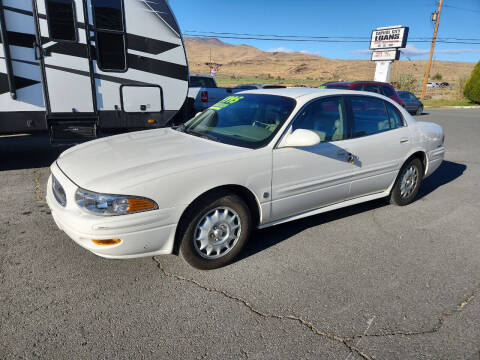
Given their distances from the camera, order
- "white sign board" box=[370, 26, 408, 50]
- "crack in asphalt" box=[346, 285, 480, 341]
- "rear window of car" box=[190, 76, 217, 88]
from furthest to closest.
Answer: "white sign board" box=[370, 26, 408, 50] < "rear window of car" box=[190, 76, 217, 88] < "crack in asphalt" box=[346, 285, 480, 341]

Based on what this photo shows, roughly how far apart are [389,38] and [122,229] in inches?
1173

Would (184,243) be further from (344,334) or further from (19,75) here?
(19,75)

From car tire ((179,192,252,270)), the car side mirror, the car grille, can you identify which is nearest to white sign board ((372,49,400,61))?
the car side mirror

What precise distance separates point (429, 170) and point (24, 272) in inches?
205

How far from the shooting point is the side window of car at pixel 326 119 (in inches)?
141

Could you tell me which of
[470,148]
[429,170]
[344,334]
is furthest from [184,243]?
[470,148]

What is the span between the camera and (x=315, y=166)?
357 centimetres

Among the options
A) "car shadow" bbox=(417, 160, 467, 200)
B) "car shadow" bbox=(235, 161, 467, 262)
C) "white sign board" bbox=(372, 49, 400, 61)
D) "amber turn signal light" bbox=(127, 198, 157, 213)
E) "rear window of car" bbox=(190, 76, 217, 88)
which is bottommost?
"car shadow" bbox=(417, 160, 467, 200)

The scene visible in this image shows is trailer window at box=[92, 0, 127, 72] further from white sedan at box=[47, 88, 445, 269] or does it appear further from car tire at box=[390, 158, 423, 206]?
car tire at box=[390, 158, 423, 206]

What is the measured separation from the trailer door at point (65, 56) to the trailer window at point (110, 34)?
198mm

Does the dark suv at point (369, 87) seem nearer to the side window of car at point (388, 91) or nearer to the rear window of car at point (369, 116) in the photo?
the side window of car at point (388, 91)

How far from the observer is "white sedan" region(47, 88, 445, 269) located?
2656mm

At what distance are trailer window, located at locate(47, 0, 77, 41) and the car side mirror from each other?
13.3 feet

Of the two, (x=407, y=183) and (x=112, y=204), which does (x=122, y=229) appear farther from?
(x=407, y=183)
